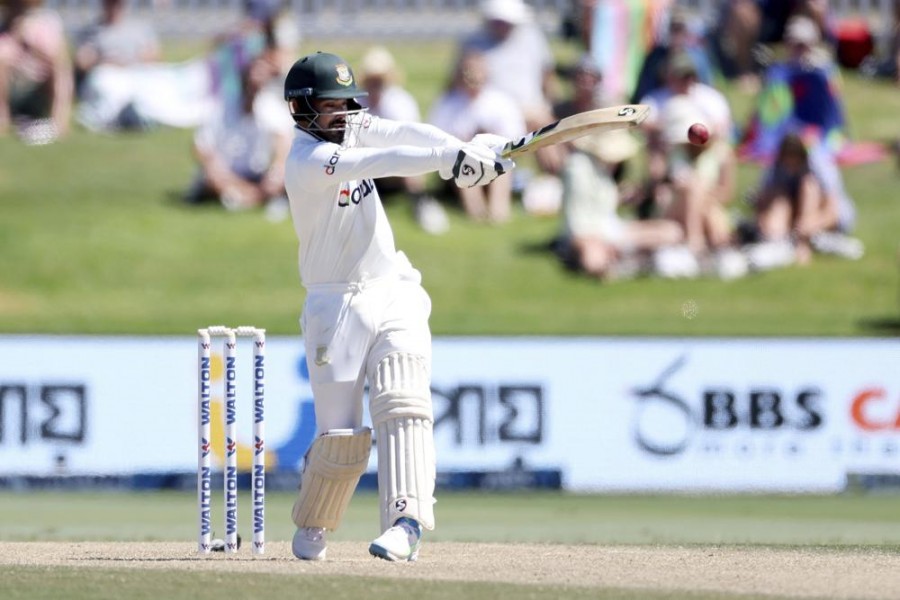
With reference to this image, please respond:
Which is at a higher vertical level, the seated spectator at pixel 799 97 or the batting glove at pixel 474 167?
the seated spectator at pixel 799 97

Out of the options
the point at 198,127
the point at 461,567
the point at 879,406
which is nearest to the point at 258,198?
the point at 198,127

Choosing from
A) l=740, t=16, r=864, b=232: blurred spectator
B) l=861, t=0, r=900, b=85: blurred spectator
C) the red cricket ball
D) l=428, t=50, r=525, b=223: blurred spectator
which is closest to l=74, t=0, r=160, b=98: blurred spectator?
l=428, t=50, r=525, b=223: blurred spectator

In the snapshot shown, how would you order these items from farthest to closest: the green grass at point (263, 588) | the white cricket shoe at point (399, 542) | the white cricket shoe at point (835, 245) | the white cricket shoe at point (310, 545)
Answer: the white cricket shoe at point (835, 245) < the white cricket shoe at point (310, 545) < the white cricket shoe at point (399, 542) < the green grass at point (263, 588)

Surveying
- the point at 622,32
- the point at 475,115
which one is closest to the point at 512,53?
the point at 475,115

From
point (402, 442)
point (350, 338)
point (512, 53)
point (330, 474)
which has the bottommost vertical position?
point (330, 474)

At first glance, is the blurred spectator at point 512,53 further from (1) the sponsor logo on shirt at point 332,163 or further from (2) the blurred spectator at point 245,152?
(1) the sponsor logo on shirt at point 332,163

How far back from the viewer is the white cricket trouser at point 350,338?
269 inches

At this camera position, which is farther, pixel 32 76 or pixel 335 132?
pixel 32 76

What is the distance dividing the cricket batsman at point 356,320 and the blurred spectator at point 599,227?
679cm

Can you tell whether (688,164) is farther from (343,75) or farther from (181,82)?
(343,75)

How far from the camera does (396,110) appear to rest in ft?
47.5

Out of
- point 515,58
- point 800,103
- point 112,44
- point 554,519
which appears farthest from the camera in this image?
point 112,44

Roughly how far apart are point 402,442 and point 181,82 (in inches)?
406

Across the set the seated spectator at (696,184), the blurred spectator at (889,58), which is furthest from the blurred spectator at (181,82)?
the blurred spectator at (889,58)
